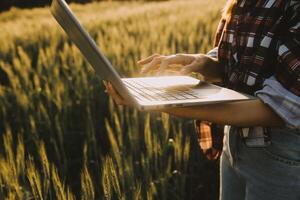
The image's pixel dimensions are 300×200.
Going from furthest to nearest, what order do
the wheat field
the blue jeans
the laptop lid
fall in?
the wheat field < the blue jeans < the laptop lid

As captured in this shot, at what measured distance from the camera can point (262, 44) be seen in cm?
74

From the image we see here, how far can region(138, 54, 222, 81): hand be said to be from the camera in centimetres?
89

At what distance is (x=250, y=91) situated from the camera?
0.78 metres

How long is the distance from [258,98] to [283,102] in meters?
0.04

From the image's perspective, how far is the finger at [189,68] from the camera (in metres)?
0.86

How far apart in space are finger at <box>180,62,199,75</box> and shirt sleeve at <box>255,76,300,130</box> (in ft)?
0.71

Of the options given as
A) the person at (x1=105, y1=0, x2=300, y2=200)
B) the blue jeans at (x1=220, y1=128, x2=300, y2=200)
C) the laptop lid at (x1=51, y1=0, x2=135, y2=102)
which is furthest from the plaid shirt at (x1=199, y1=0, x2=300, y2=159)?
the laptop lid at (x1=51, y1=0, x2=135, y2=102)

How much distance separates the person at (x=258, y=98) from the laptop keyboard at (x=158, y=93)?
3 centimetres

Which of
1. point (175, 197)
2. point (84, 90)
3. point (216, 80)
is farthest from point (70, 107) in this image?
point (216, 80)

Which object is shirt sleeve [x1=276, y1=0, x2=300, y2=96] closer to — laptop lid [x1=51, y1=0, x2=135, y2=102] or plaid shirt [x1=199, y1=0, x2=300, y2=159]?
plaid shirt [x1=199, y1=0, x2=300, y2=159]

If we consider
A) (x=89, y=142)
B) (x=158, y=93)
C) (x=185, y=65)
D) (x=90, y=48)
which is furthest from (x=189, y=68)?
(x=89, y=142)

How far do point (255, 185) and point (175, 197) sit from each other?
0.73m

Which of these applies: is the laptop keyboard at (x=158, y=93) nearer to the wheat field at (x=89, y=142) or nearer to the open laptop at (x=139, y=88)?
the open laptop at (x=139, y=88)

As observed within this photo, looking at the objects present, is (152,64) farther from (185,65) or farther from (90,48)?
(90,48)
